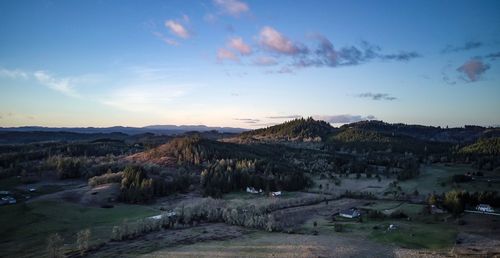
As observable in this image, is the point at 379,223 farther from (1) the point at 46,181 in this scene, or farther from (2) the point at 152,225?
(1) the point at 46,181

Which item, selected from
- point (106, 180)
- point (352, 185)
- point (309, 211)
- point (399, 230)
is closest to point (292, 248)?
point (399, 230)

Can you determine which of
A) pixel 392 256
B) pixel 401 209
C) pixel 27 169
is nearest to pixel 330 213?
pixel 401 209

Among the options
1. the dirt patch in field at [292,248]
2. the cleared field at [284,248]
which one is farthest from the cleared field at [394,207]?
the cleared field at [284,248]

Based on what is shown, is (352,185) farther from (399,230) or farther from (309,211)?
(399,230)

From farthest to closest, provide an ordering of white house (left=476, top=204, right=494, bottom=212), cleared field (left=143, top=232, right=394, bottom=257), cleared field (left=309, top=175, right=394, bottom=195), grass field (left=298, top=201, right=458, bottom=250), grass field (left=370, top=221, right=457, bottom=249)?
cleared field (left=309, top=175, right=394, bottom=195) < white house (left=476, top=204, right=494, bottom=212) < grass field (left=298, top=201, right=458, bottom=250) < grass field (left=370, top=221, right=457, bottom=249) < cleared field (left=143, top=232, right=394, bottom=257)

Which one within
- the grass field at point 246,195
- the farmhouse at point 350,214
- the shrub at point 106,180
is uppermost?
the shrub at point 106,180

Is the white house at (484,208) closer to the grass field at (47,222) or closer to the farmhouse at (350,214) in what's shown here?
the farmhouse at (350,214)

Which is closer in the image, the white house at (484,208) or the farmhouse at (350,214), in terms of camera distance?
the white house at (484,208)

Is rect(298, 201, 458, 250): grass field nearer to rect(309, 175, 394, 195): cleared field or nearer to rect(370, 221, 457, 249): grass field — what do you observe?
rect(370, 221, 457, 249): grass field

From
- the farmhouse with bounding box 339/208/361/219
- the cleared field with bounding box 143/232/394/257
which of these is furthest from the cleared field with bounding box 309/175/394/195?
the cleared field with bounding box 143/232/394/257
